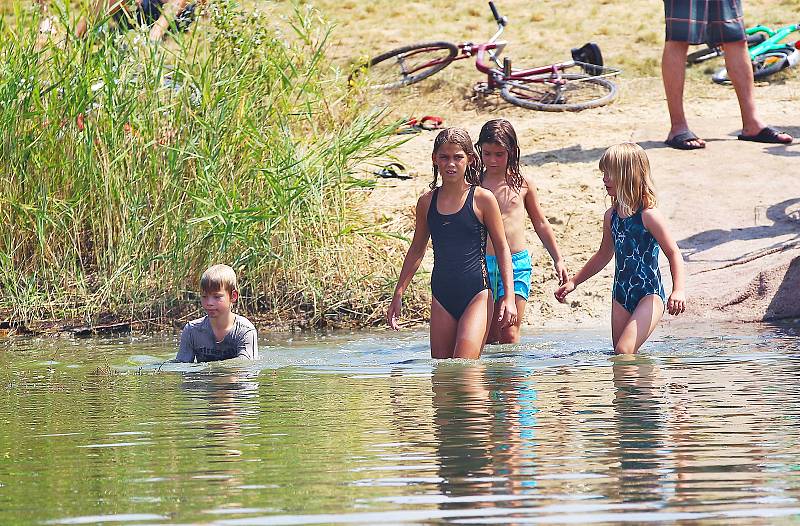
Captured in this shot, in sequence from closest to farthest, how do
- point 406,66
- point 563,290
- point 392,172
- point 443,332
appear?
point 443,332 < point 563,290 < point 392,172 < point 406,66

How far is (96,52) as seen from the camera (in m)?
10.1

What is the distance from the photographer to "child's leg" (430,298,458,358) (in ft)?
26.3

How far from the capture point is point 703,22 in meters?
12.5

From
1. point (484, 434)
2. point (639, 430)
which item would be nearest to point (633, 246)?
point (639, 430)

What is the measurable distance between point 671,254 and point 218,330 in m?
2.52

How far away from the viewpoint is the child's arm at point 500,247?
7.68 m

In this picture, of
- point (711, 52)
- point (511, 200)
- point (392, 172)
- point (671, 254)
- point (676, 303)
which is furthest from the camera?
point (711, 52)

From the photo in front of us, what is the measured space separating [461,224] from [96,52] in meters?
3.52

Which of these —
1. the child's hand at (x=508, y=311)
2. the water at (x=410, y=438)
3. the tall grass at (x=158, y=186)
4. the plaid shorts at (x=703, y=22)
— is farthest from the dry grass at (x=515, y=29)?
the water at (x=410, y=438)

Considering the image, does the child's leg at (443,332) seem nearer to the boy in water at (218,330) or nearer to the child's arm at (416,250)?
the child's arm at (416,250)

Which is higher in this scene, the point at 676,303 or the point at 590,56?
the point at 590,56

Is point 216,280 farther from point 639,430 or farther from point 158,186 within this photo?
point 639,430

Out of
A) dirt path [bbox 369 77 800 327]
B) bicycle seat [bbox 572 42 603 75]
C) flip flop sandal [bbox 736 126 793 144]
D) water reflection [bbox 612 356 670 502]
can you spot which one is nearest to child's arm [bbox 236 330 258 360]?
water reflection [bbox 612 356 670 502]

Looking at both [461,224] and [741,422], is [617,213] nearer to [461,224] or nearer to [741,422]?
[461,224]
